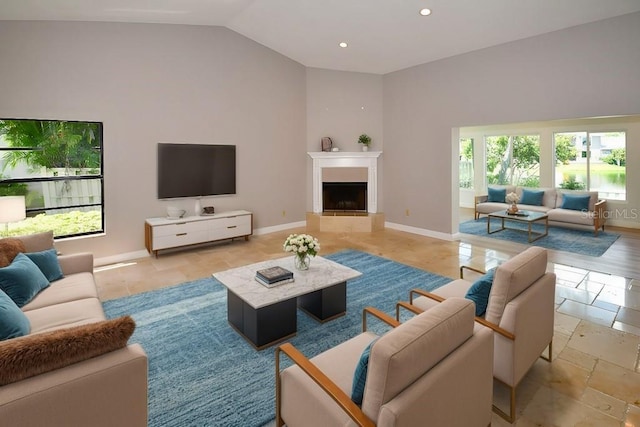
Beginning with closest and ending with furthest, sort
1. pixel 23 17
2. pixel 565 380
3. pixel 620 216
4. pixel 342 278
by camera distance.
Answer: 1. pixel 565 380
2. pixel 342 278
3. pixel 23 17
4. pixel 620 216

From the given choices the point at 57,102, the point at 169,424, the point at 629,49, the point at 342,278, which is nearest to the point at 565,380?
the point at 342,278

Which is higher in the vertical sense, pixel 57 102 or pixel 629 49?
pixel 629 49

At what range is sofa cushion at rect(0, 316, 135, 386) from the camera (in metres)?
1.35

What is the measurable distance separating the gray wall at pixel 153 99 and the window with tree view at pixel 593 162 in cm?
653

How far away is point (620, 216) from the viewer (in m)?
7.79

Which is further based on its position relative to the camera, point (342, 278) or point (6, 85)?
point (6, 85)

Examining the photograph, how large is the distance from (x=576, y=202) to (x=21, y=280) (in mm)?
9421

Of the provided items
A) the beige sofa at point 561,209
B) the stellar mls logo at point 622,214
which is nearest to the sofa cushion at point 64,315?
the beige sofa at point 561,209

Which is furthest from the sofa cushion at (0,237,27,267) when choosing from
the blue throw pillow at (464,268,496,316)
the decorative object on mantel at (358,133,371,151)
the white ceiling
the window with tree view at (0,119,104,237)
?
the decorative object on mantel at (358,133,371,151)

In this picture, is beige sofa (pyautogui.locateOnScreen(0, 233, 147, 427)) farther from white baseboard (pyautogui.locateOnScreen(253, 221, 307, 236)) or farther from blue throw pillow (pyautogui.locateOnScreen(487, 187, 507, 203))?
blue throw pillow (pyautogui.locateOnScreen(487, 187, 507, 203))

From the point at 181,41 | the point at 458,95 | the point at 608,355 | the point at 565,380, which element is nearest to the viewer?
the point at 565,380

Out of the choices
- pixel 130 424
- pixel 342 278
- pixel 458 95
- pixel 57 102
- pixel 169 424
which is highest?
pixel 458 95

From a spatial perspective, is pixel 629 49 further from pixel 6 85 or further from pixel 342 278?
pixel 6 85

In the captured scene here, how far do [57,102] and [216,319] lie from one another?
387cm
